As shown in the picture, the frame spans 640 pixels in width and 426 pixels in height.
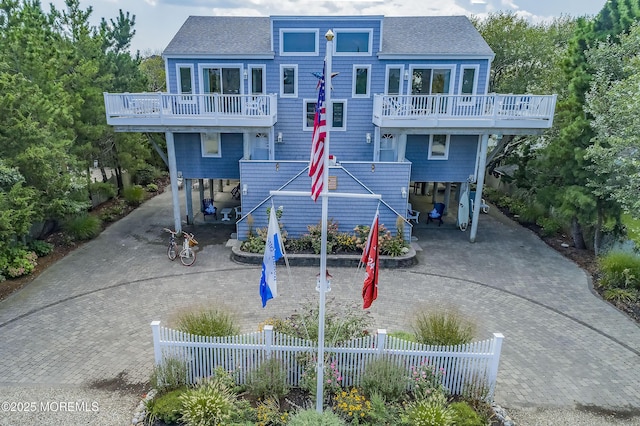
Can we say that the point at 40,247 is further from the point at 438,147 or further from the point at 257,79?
the point at 438,147

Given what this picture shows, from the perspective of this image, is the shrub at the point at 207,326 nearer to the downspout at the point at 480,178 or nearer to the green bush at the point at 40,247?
the green bush at the point at 40,247

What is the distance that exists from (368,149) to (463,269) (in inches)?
253

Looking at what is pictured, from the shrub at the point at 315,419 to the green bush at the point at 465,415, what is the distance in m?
1.87

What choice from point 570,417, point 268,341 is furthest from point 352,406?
point 570,417

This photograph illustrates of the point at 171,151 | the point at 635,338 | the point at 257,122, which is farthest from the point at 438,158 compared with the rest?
the point at 171,151

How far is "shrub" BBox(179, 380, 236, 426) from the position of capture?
6805 mm

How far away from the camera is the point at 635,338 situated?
10.0 metres

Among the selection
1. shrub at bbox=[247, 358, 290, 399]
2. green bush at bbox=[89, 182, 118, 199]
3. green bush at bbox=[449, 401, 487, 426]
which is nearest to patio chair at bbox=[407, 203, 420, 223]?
green bush at bbox=[449, 401, 487, 426]

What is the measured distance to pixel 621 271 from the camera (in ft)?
39.9

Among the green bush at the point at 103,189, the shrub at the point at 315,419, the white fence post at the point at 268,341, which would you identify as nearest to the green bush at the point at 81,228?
the green bush at the point at 103,189

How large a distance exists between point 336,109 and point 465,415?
12754mm

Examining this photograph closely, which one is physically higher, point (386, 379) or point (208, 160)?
point (208, 160)

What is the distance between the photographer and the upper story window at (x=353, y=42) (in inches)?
640

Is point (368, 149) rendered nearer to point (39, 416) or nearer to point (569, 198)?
point (569, 198)
